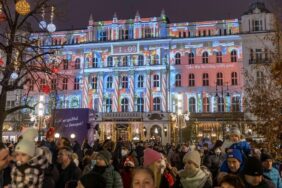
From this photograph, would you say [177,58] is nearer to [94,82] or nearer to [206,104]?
[206,104]

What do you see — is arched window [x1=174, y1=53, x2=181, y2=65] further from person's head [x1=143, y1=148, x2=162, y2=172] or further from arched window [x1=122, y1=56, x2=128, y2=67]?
person's head [x1=143, y1=148, x2=162, y2=172]

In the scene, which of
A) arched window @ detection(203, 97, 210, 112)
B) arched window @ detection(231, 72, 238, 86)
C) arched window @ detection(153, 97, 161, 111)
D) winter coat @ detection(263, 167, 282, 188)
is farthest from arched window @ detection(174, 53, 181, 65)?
winter coat @ detection(263, 167, 282, 188)

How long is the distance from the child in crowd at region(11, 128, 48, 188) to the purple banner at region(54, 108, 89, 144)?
34.6 ft

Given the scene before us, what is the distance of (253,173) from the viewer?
430cm

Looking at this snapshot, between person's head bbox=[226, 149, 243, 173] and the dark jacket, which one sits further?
the dark jacket

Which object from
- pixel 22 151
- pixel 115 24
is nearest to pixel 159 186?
pixel 22 151

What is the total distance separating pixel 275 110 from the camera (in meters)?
9.72

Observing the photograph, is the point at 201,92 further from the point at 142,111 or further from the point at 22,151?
the point at 22,151

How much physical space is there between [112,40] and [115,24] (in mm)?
2473

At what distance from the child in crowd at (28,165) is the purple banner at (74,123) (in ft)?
34.6

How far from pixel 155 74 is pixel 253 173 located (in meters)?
41.2

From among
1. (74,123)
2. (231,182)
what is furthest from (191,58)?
(231,182)

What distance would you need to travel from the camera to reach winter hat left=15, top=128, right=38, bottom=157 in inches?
147

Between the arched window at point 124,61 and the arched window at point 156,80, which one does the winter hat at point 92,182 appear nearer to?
the arched window at point 156,80
